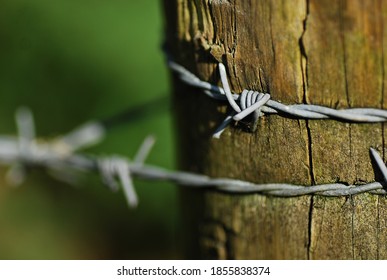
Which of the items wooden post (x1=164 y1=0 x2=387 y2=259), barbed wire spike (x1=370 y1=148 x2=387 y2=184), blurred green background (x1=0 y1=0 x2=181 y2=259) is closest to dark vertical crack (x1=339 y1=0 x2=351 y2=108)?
wooden post (x1=164 y1=0 x2=387 y2=259)

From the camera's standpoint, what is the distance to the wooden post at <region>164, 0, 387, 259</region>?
1265 mm

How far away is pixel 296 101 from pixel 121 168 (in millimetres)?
751

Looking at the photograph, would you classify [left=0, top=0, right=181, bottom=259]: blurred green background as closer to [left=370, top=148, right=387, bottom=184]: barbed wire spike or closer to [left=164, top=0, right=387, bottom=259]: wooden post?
[left=164, top=0, right=387, bottom=259]: wooden post

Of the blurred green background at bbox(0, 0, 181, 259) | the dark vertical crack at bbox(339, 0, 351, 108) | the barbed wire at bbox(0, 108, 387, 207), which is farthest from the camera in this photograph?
the blurred green background at bbox(0, 0, 181, 259)

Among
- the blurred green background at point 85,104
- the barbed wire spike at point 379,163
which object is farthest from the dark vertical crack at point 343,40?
the blurred green background at point 85,104

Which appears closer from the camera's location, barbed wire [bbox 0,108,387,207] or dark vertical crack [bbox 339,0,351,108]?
dark vertical crack [bbox 339,0,351,108]

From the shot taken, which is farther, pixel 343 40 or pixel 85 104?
pixel 85 104

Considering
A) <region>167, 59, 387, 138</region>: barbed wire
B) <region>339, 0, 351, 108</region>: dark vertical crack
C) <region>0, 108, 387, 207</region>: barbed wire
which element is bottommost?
<region>0, 108, 387, 207</region>: barbed wire

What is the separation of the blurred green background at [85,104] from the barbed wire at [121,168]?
941 millimetres

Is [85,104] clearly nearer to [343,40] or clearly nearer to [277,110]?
[277,110]

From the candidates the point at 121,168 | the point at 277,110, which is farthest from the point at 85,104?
the point at 277,110

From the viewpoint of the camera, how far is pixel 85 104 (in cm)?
350

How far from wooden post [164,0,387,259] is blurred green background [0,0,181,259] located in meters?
1.83

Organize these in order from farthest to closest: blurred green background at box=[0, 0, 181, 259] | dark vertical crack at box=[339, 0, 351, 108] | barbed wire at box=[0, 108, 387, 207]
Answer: blurred green background at box=[0, 0, 181, 259]
barbed wire at box=[0, 108, 387, 207]
dark vertical crack at box=[339, 0, 351, 108]
